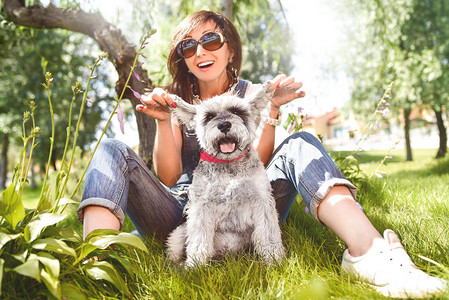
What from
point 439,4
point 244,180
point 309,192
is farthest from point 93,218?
point 439,4

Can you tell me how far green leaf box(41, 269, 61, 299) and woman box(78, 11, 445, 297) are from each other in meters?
0.58

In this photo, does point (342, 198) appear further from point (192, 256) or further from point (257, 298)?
point (192, 256)

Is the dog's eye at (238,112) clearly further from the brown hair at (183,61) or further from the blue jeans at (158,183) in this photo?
the brown hair at (183,61)

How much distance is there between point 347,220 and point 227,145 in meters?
0.90

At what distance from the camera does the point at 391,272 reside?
5.59 ft

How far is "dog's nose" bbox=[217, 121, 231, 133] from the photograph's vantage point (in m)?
2.09

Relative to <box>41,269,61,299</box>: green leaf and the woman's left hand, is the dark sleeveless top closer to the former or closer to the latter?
the woman's left hand

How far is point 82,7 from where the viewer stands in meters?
5.73

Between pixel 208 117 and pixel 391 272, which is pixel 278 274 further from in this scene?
pixel 208 117

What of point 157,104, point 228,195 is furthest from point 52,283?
point 157,104

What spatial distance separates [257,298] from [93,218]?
1.18 metres

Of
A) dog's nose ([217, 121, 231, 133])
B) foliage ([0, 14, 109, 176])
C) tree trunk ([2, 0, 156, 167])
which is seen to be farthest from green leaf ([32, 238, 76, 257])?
foliage ([0, 14, 109, 176])

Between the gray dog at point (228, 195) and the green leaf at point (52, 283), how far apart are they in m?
0.81

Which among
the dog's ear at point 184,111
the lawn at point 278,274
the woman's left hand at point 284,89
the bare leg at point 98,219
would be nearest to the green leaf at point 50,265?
the lawn at point 278,274
